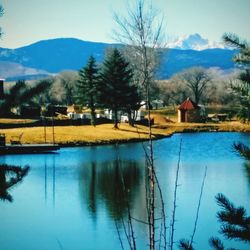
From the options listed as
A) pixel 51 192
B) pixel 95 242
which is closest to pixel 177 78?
pixel 51 192

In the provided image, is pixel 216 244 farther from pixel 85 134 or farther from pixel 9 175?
pixel 85 134

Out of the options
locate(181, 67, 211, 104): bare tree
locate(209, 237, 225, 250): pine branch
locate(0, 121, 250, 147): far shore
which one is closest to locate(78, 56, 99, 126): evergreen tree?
locate(0, 121, 250, 147): far shore

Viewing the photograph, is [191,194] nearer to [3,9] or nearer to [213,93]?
[3,9]

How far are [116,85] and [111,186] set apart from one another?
29.0 metres

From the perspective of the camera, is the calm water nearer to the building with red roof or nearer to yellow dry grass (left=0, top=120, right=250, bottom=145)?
yellow dry grass (left=0, top=120, right=250, bottom=145)

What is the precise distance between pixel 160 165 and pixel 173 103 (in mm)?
88106

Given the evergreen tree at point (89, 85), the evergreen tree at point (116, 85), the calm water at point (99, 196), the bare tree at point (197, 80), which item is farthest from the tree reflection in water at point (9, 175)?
the bare tree at point (197, 80)

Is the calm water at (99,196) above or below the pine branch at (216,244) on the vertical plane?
below

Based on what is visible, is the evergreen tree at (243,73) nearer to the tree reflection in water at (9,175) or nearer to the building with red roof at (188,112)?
the tree reflection in water at (9,175)

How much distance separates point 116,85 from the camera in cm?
5662

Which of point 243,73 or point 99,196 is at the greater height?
point 243,73

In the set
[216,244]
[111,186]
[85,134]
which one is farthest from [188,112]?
[216,244]

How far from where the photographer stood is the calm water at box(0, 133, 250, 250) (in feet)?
59.3

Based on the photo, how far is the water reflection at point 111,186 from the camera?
75.0ft
